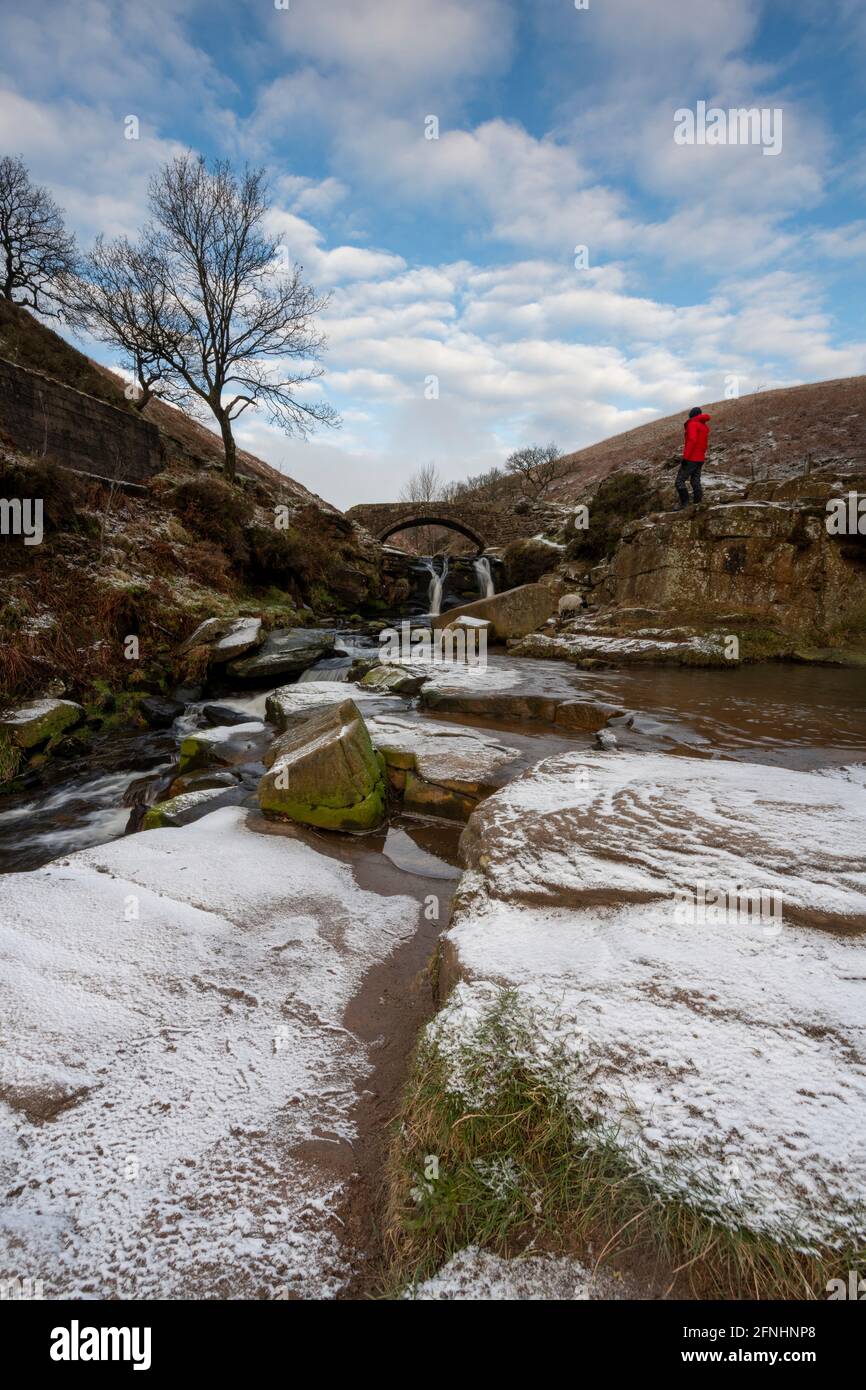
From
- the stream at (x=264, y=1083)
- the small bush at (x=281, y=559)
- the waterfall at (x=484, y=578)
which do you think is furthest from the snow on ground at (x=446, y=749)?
the waterfall at (x=484, y=578)

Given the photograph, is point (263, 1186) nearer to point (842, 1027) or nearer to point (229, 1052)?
point (229, 1052)

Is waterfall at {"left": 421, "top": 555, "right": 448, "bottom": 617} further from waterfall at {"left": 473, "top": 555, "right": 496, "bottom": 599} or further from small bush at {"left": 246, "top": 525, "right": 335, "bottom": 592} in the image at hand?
small bush at {"left": 246, "top": 525, "right": 335, "bottom": 592}

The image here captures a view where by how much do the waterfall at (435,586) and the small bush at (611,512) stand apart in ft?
19.6

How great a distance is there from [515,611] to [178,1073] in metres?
11.5

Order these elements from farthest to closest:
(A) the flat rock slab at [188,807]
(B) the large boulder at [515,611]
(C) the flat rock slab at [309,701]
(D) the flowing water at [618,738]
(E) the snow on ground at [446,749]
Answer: (B) the large boulder at [515,611], (C) the flat rock slab at [309,701], (D) the flowing water at [618,738], (E) the snow on ground at [446,749], (A) the flat rock slab at [188,807]

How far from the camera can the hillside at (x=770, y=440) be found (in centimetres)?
3069

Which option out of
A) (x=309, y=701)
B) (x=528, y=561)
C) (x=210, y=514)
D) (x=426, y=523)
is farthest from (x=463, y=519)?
(x=309, y=701)

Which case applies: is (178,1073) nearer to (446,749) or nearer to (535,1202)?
(535,1202)

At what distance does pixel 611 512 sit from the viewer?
17500mm

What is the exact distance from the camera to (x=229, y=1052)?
2.19 m

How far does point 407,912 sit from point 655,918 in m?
1.61

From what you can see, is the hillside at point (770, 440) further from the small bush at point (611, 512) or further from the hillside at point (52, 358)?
the hillside at point (52, 358)

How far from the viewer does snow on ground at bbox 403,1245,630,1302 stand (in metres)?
1.30
